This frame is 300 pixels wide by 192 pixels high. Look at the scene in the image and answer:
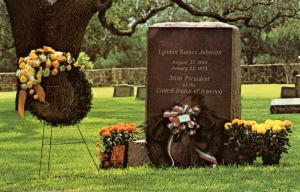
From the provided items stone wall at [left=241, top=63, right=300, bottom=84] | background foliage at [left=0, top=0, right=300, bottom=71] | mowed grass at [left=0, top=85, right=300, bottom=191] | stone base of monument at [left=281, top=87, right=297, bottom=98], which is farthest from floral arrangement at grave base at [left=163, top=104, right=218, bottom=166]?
stone wall at [left=241, top=63, right=300, bottom=84]

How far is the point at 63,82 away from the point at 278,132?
12.3 m

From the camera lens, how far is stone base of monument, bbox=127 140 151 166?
12680mm

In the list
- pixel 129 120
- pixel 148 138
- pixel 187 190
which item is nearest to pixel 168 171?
pixel 148 138

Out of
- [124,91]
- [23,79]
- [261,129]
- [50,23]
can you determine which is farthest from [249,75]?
[23,79]

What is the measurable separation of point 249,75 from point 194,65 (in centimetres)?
3993

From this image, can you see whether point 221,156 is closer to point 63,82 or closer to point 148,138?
point 148,138

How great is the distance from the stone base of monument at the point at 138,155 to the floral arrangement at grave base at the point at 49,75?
0.85m

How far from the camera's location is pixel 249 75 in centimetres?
5197

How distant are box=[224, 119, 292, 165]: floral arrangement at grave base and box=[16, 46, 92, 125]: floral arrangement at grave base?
2.05 m

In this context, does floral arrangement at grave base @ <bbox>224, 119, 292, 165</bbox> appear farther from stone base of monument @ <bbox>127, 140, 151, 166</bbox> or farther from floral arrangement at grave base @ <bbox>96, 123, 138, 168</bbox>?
floral arrangement at grave base @ <bbox>96, 123, 138, 168</bbox>

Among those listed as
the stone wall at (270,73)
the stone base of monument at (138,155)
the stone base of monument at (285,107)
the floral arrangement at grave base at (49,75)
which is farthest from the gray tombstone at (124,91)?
→ the stone base of monument at (138,155)

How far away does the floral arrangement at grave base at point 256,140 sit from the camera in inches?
487

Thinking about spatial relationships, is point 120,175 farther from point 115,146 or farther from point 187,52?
point 187,52

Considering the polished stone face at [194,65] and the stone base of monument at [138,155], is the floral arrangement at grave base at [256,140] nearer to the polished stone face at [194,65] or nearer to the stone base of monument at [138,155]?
the polished stone face at [194,65]
